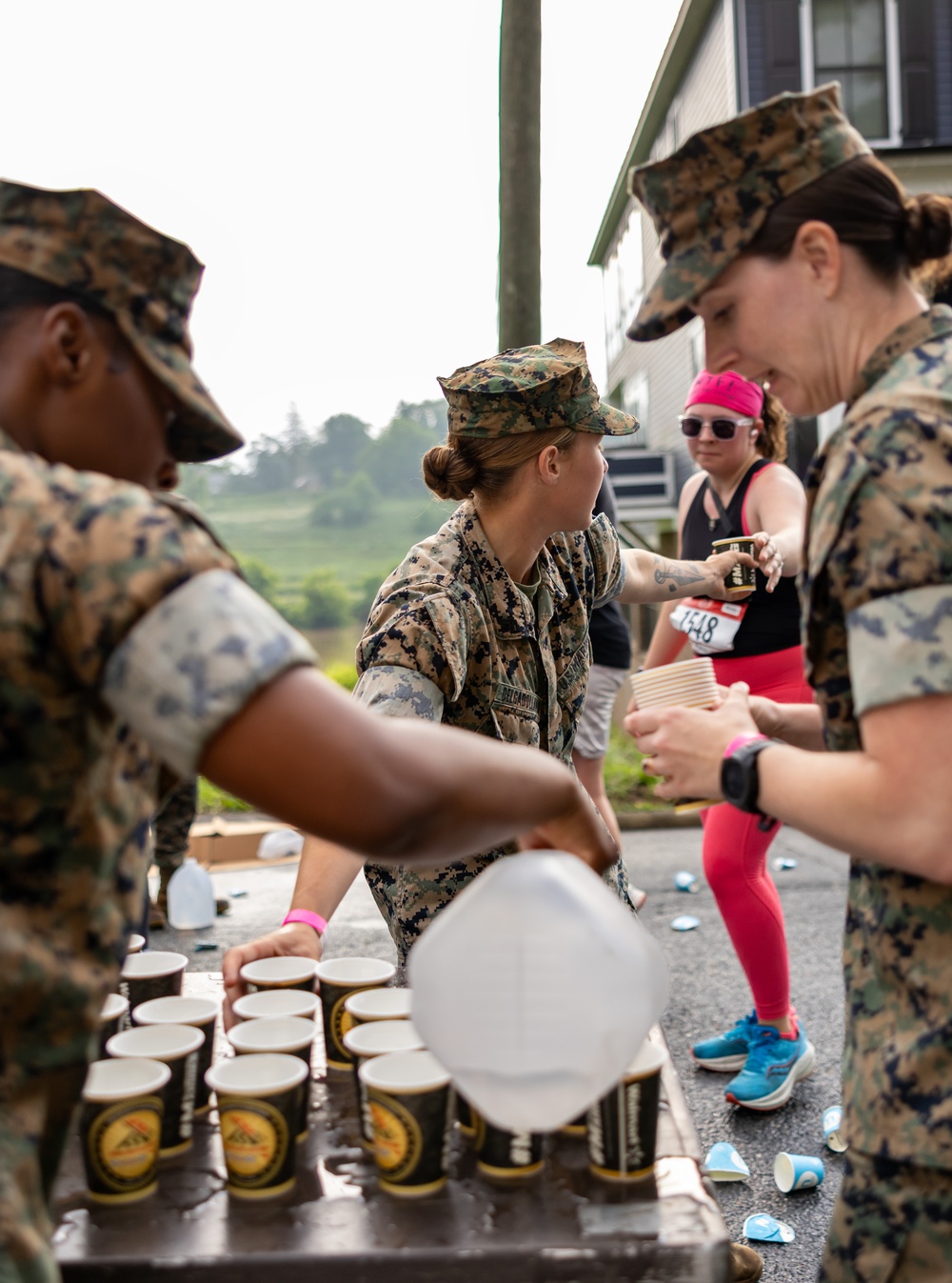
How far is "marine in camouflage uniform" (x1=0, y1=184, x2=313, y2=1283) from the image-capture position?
118 centimetres

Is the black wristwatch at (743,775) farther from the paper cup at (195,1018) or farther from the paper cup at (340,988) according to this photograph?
the paper cup at (195,1018)

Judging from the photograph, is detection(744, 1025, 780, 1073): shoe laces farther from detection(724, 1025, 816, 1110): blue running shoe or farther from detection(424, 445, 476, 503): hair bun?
detection(424, 445, 476, 503): hair bun

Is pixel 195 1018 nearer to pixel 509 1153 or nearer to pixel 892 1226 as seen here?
pixel 509 1153

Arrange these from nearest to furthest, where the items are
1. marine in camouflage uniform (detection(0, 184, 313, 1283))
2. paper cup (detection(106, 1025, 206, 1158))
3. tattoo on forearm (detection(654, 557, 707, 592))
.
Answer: marine in camouflage uniform (detection(0, 184, 313, 1283))
paper cup (detection(106, 1025, 206, 1158))
tattoo on forearm (detection(654, 557, 707, 592))

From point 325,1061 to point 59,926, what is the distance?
95cm

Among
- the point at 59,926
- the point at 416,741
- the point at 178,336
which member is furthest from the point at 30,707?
the point at 178,336

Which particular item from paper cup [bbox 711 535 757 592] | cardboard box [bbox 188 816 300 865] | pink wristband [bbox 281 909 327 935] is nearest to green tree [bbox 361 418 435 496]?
cardboard box [bbox 188 816 300 865]

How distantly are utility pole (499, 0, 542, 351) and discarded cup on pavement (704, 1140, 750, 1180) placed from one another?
4689 millimetres

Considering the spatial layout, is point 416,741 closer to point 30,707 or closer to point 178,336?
point 30,707

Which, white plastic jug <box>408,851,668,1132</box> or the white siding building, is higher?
the white siding building

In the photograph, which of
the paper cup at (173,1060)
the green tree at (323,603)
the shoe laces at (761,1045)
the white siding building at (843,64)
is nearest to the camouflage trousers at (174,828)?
the shoe laces at (761,1045)

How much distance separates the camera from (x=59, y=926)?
1.30m

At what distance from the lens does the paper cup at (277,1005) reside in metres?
2.04

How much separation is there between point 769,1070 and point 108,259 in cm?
377
